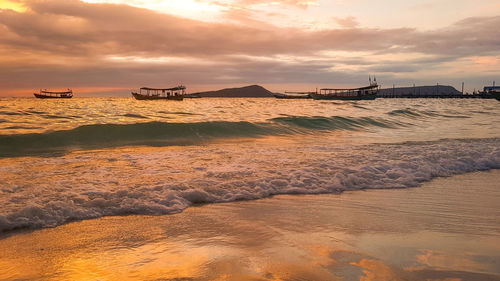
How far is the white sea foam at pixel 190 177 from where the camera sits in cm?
516

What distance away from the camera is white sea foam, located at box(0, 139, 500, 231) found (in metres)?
5.16

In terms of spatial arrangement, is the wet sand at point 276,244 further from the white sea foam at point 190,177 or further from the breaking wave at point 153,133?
the breaking wave at point 153,133

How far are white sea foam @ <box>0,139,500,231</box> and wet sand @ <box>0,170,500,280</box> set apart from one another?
0.44m

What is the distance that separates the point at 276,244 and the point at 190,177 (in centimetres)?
355

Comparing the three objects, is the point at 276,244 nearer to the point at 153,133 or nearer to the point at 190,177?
the point at 190,177

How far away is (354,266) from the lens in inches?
128

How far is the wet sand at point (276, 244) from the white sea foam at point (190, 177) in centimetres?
44

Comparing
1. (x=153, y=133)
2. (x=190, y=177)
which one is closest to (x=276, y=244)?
(x=190, y=177)

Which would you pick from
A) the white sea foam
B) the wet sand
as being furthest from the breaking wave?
the wet sand

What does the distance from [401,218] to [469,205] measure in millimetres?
1531

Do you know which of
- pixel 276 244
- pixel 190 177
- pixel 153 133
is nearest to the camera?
pixel 276 244

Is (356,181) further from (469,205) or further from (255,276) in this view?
(255,276)

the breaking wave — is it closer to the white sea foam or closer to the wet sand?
the white sea foam

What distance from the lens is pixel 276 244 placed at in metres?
3.85
